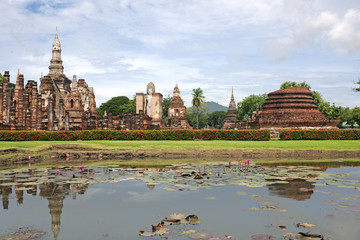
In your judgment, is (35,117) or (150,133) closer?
(150,133)

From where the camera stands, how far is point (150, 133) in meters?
23.9

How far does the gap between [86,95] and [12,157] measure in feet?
83.2

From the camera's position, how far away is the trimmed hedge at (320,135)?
24.0 metres

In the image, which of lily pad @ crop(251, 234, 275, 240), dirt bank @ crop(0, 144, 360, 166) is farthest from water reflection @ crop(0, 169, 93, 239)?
dirt bank @ crop(0, 144, 360, 166)

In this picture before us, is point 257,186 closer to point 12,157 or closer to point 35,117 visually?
point 12,157

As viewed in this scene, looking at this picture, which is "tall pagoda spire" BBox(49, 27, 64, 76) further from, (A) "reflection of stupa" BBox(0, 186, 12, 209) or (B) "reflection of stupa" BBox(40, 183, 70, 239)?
(B) "reflection of stupa" BBox(40, 183, 70, 239)

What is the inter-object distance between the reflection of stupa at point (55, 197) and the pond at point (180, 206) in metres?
0.02

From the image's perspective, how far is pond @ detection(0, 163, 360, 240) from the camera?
4.72 m

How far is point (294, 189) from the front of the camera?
7605 millimetres

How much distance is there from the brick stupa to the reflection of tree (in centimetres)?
2559

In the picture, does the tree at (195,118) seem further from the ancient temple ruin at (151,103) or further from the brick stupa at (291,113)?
the ancient temple ruin at (151,103)

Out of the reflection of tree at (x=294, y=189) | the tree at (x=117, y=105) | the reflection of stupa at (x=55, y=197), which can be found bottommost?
the reflection of stupa at (x=55, y=197)

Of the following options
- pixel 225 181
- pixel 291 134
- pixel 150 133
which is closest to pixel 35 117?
pixel 150 133

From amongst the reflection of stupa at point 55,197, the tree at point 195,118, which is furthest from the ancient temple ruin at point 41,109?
the tree at point 195,118
